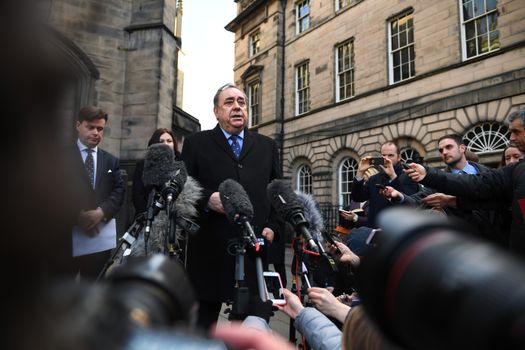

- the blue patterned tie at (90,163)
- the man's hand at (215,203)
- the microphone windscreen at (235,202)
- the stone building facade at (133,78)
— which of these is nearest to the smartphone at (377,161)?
the man's hand at (215,203)

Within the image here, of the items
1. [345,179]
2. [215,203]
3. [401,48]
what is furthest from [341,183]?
[215,203]

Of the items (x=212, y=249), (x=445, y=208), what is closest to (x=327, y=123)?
(x=445, y=208)

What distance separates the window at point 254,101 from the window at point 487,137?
11.9m

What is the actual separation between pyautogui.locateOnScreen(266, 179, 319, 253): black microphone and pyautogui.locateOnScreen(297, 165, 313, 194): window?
624 inches

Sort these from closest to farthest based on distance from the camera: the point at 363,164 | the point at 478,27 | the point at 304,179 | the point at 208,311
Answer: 1. the point at 208,311
2. the point at 363,164
3. the point at 478,27
4. the point at 304,179

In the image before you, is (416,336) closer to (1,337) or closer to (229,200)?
(1,337)

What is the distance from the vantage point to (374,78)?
14.5 metres

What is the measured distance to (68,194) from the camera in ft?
1.24

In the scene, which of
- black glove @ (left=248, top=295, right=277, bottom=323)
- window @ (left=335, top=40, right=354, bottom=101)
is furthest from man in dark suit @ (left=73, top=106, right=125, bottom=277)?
window @ (left=335, top=40, right=354, bottom=101)

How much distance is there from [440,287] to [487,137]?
41.2 ft

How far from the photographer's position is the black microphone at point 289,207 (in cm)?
176

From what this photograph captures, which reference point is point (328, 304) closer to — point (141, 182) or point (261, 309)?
point (261, 309)

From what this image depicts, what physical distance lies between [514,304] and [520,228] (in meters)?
2.60

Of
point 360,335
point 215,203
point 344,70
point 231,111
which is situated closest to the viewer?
point 360,335
